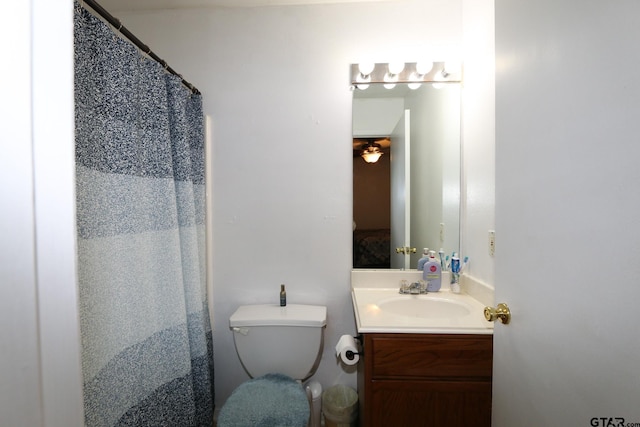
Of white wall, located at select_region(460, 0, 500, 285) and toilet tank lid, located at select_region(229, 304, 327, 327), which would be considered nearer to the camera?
white wall, located at select_region(460, 0, 500, 285)

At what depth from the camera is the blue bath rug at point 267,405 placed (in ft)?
3.39

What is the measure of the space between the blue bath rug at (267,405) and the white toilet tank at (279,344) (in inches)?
3.1

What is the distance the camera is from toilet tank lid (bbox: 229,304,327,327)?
4.33 ft

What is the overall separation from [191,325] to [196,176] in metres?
0.71

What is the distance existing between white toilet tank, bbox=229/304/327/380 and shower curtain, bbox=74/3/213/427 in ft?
0.65

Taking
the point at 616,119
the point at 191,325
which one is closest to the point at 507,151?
the point at 616,119

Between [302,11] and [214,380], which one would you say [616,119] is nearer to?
[302,11]

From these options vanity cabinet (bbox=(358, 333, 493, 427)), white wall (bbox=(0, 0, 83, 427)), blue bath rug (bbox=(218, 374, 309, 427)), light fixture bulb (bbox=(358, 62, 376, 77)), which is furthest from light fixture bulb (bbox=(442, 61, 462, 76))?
blue bath rug (bbox=(218, 374, 309, 427))

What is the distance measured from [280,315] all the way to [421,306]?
700mm

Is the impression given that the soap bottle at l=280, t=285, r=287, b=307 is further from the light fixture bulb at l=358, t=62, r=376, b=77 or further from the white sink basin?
the light fixture bulb at l=358, t=62, r=376, b=77

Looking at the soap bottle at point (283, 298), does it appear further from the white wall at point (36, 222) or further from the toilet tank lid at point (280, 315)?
the white wall at point (36, 222)

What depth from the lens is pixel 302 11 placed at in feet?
4.80

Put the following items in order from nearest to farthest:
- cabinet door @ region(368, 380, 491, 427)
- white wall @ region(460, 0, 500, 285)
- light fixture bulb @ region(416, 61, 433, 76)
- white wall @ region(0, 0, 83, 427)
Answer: white wall @ region(0, 0, 83, 427)
cabinet door @ region(368, 380, 491, 427)
white wall @ region(460, 0, 500, 285)
light fixture bulb @ region(416, 61, 433, 76)

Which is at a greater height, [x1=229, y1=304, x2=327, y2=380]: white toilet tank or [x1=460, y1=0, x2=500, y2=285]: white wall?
[x1=460, y1=0, x2=500, y2=285]: white wall
